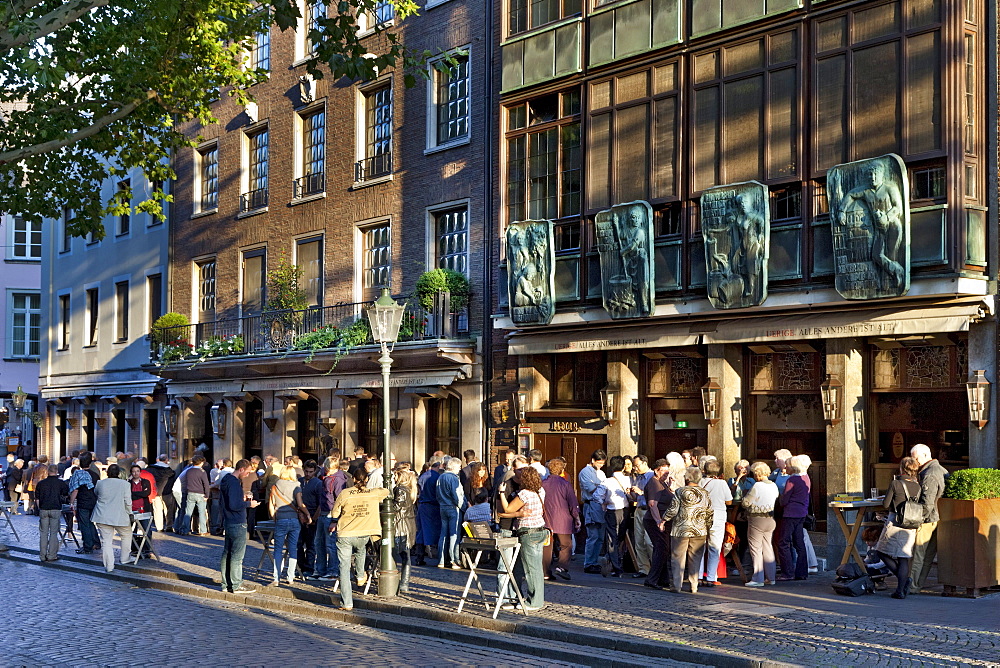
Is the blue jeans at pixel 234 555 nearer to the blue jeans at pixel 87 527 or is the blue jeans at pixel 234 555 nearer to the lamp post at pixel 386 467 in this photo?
the lamp post at pixel 386 467

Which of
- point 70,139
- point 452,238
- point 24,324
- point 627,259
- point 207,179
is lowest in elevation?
point 627,259

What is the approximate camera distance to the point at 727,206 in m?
18.6

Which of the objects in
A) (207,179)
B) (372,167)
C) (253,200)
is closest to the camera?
(372,167)

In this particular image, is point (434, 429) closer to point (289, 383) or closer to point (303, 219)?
point (289, 383)

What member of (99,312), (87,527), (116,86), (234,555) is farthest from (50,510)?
(99,312)

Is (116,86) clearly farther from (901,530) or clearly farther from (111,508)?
(901,530)

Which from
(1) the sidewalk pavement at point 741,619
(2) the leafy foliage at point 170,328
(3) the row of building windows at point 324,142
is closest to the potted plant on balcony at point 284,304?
(3) the row of building windows at point 324,142

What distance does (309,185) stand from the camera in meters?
29.7

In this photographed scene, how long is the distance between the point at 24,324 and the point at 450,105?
31.5 metres

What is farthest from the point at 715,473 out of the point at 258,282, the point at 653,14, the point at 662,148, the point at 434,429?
the point at 258,282

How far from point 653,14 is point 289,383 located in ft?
44.3

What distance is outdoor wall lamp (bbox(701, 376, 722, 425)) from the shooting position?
1947 cm

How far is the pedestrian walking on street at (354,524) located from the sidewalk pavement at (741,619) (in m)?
0.38

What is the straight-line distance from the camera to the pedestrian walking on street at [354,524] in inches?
566
